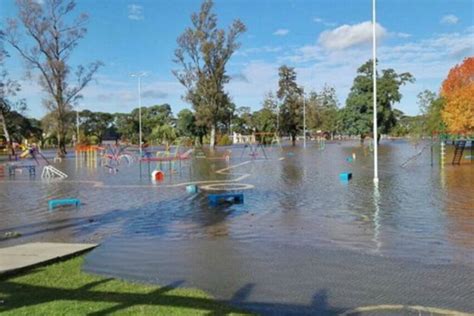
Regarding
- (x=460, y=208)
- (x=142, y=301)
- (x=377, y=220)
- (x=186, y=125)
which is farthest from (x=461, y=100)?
(x=186, y=125)

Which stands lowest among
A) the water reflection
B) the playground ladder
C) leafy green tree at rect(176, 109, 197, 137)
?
the water reflection

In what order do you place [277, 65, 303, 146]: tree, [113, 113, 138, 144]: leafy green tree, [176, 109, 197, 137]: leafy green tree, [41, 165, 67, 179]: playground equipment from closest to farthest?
[41, 165, 67, 179]: playground equipment < [277, 65, 303, 146]: tree < [176, 109, 197, 137]: leafy green tree < [113, 113, 138, 144]: leafy green tree

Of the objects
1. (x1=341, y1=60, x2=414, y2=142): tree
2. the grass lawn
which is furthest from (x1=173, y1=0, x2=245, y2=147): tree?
the grass lawn

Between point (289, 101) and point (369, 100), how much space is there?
17.8 m

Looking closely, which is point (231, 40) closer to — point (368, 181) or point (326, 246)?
point (368, 181)

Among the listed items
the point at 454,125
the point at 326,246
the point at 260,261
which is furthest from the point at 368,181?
the point at 454,125

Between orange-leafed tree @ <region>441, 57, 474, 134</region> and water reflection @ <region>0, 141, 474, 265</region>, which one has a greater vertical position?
orange-leafed tree @ <region>441, 57, 474, 134</region>

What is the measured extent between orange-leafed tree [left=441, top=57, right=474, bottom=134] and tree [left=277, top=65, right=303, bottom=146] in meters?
34.0

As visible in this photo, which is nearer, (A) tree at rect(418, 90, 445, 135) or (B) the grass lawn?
(B) the grass lawn

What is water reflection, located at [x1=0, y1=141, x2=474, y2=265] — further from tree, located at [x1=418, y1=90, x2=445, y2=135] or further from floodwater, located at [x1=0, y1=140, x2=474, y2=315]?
tree, located at [x1=418, y1=90, x2=445, y2=135]

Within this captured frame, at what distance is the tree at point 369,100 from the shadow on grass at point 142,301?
6644cm

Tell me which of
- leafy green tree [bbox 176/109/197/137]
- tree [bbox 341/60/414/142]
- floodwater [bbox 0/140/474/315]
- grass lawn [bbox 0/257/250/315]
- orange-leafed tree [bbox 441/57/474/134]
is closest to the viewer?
grass lawn [bbox 0/257/250/315]

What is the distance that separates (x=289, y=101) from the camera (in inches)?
3307

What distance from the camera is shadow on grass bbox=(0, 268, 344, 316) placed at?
15.9 ft
